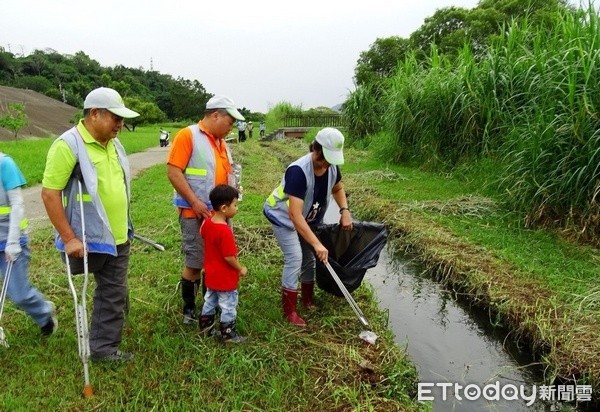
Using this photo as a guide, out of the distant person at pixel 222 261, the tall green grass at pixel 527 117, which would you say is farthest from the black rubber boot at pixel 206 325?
the tall green grass at pixel 527 117

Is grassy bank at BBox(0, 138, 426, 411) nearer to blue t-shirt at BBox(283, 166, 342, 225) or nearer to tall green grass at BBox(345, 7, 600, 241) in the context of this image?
blue t-shirt at BBox(283, 166, 342, 225)

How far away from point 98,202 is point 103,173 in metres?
0.18

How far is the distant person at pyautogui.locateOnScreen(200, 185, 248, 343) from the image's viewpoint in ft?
9.58

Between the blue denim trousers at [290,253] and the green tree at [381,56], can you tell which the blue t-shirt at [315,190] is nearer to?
the blue denim trousers at [290,253]

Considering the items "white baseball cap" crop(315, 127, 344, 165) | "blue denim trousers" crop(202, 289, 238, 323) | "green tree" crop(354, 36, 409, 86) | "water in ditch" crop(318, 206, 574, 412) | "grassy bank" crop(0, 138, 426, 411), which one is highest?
"green tree" crop(354, 36, 409, 86)

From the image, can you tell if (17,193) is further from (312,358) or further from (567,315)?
(567,315)

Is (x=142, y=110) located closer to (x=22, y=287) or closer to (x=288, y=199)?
(x=22, y=287)

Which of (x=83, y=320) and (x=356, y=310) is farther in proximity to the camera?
(x=356, y=310)

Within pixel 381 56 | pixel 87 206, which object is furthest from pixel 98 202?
pixel 381 56

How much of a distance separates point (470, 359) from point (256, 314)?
5.71 feet

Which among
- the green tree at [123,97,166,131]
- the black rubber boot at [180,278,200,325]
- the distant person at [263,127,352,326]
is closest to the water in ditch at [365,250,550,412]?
the distant person at [263,127,352,326]

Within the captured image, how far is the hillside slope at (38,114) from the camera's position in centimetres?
3117

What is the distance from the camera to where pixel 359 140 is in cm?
1598

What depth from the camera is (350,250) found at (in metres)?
3.70
